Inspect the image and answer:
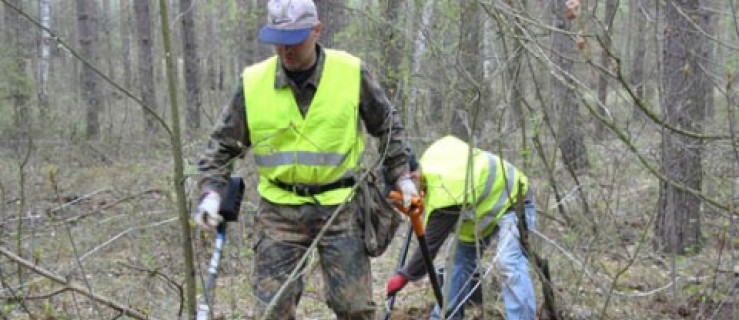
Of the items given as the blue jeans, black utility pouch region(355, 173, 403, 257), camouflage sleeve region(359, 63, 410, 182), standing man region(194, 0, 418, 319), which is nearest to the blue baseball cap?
standing man region(194, 0, 418, 319)

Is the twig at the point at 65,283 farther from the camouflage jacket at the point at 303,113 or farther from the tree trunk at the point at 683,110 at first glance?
the tree trunk at the point at 683,110

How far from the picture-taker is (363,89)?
4285 millimetres

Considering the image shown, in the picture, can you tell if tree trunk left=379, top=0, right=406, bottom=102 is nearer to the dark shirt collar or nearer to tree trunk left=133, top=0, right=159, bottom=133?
the dark shirt collar

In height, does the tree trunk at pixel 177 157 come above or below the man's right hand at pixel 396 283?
above

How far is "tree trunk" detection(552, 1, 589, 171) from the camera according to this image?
175 inches

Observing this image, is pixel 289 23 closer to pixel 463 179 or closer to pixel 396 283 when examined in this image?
pixel 463 179

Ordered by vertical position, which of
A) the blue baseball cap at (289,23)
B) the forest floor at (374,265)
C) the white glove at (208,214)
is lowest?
the forest floor at (374,265)

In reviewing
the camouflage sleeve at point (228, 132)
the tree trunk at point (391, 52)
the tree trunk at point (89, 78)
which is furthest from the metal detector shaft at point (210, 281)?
the tree trunk at point (89, 78)

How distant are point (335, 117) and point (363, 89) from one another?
0.24m

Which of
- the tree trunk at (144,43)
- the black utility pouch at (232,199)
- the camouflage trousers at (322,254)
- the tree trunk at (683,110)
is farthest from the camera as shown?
the tree trunk at (144,43)

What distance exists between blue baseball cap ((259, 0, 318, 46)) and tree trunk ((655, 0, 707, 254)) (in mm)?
2712

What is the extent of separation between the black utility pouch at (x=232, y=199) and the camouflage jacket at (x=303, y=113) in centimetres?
33

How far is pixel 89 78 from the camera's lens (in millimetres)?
19219

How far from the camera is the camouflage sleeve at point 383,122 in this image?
14.1ft
